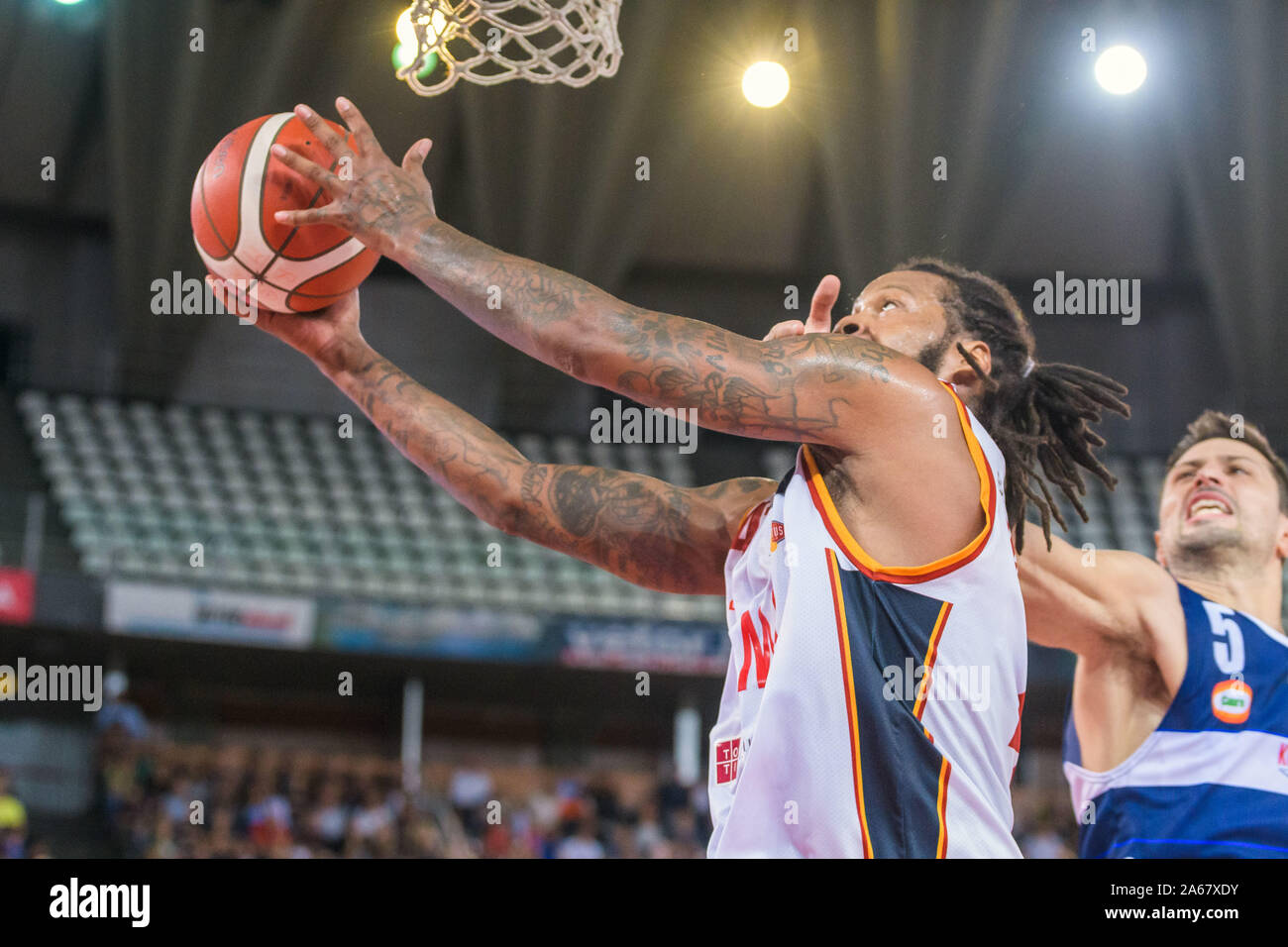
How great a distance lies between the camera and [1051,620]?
3350 millimetres

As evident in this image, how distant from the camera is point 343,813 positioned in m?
11.9

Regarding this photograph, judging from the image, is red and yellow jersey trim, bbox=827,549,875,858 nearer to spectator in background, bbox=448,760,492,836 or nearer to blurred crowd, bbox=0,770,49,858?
blurred crowd, bbox=0,770,49,858

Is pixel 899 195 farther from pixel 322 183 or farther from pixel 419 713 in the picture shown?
pixel 322 183

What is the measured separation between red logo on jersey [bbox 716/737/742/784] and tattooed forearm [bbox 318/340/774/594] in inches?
17.5

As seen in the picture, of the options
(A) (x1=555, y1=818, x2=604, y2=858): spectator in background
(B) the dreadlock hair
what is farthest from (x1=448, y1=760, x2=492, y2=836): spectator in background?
(B) the dreadlock hair

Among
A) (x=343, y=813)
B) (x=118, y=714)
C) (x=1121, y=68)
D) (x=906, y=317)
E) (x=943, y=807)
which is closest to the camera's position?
(x=943, y=807)

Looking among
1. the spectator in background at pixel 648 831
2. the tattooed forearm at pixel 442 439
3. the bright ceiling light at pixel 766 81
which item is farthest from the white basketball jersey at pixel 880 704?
the bright ceiling light at pixel 766 81

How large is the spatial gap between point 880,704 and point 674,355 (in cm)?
70

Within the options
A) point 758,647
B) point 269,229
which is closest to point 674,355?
point 758,647

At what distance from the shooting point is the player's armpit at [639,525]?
105 inches

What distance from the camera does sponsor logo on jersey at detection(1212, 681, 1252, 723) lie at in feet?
10.9

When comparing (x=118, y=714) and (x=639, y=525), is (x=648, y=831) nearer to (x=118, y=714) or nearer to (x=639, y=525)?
(x=118, y=714)

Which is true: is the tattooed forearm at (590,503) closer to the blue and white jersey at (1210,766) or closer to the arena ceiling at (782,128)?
the blue and white jersey at (1210,766)
